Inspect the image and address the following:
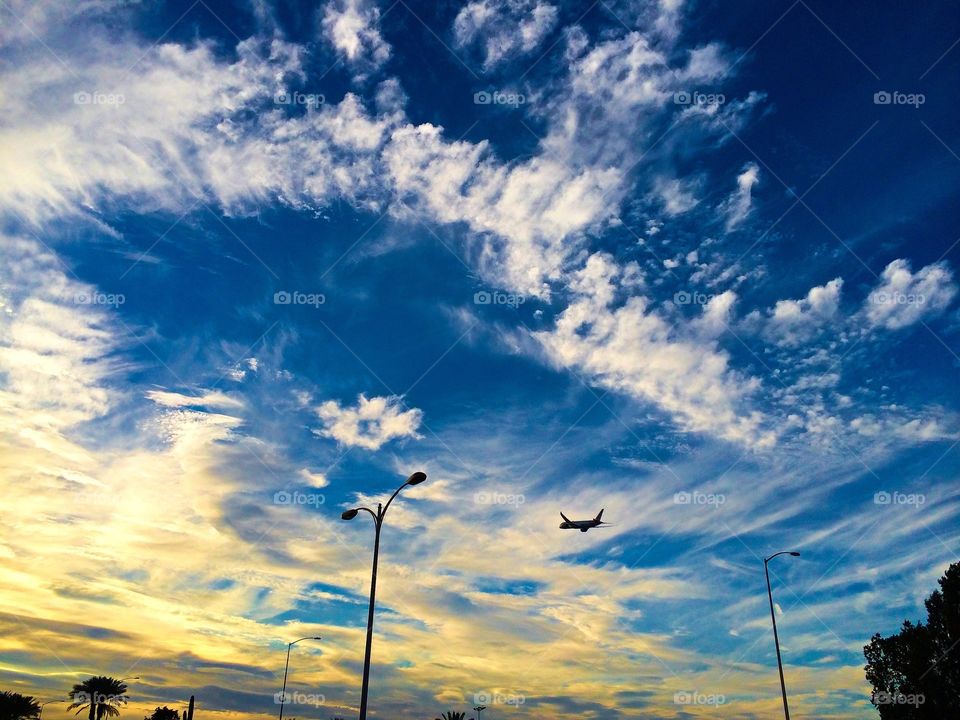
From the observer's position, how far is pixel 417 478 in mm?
18312

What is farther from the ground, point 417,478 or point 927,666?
point 417,478

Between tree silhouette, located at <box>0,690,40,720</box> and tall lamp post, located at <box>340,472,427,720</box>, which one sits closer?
tall lamp post, located at <box>340,472,427,720</box>

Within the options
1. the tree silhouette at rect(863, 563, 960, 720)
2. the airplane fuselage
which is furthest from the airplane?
the tree silhouette at rect(863, 563, 960, 720)

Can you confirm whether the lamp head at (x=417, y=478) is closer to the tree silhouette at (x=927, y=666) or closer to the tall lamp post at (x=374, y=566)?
the tall lamp post at (x=374, y=566)

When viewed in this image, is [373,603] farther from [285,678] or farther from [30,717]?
[285,678]

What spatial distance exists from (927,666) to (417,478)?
43298mm

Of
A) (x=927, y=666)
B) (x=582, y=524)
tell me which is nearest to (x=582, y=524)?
(x=582, y=524)

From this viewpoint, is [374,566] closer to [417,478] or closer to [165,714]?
[417,478]

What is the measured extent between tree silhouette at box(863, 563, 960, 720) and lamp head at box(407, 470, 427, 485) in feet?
139

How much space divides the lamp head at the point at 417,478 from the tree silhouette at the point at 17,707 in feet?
123

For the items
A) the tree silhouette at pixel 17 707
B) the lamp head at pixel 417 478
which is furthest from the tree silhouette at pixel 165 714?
the lamp head at pixel 417 478

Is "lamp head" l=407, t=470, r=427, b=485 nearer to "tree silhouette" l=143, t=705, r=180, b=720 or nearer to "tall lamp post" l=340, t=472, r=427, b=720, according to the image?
"tall lamp post" l=340, t=472, r=427, b=720

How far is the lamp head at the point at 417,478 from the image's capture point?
59.6ft

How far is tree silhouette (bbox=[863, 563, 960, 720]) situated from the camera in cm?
4025
